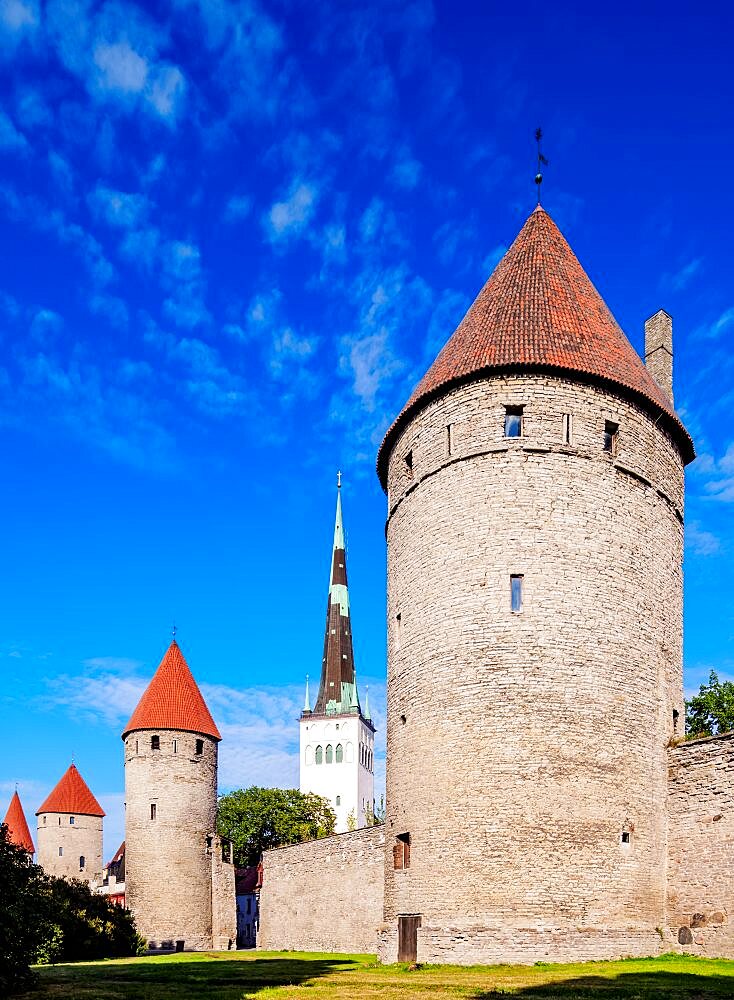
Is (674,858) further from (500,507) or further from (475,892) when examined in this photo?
(500,507)

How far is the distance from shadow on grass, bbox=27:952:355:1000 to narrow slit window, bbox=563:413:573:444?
11.7 metres

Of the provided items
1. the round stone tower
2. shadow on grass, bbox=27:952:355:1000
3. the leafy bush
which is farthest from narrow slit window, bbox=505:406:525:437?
the leafy bush

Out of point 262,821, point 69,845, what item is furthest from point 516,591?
point 69,845

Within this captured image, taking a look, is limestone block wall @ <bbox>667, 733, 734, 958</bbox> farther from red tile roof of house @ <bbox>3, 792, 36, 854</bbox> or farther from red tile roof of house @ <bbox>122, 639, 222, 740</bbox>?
red tile roof of house @ <bbox>3, 792, 36, 854</bbox>

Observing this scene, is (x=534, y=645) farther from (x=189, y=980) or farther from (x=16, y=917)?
(x=16, y=917)

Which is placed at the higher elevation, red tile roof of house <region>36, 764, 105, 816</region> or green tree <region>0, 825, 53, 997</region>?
green tree <region>0, 825, 53, 997</region>

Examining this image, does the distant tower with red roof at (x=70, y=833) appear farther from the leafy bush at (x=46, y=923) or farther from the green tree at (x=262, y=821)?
the leafy bush at (x=46, y=923)

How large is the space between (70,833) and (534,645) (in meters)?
56.4

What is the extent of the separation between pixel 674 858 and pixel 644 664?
3.84 metres

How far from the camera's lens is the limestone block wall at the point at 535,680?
18.5m

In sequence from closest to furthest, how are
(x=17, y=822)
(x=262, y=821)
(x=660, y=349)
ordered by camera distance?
(x=660, y=349), (x=262, y=821), (x=17, y=822)

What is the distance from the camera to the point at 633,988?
14.3 metres

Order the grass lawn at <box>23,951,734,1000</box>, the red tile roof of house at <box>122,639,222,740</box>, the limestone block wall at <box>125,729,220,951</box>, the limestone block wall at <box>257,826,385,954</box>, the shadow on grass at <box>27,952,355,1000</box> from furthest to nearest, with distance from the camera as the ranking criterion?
the red tile roof of house at <box>122,639,222,740</box>, the limestone block wall at <box>125,729,220,951</box>, the limestone block wall at <box>257,826,385,954</box>, the shadow on grass at <box>27,952,355,1000</box>, the grass lawn at <box>23,951,734,1000</box>

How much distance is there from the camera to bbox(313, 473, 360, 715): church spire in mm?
93312
